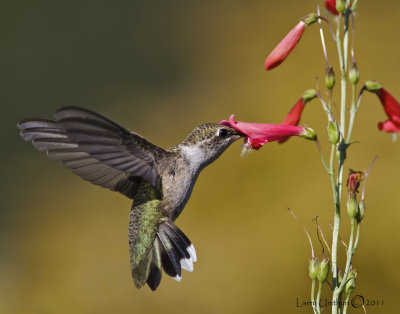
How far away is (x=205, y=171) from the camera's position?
16.0ft

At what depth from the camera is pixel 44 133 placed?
79.7 inches

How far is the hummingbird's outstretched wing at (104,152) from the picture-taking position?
1.80 meters

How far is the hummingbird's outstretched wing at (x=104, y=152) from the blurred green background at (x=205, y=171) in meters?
2.34

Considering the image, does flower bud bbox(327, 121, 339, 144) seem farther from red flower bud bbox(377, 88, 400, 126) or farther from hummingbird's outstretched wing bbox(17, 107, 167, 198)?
hummingbird's outstretched wing bbox(17, 107, 167, 198)

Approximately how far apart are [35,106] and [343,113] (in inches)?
170

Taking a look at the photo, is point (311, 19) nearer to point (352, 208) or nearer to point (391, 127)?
point (391, 127)

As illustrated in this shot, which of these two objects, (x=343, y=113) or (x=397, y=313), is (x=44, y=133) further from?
(x=397, y=313)

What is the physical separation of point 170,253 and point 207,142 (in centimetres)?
42

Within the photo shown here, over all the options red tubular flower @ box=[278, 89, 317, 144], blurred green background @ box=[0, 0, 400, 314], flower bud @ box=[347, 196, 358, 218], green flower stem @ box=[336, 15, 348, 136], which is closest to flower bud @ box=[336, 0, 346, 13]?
green flower stem @ box=[336, 15, 348, 136]

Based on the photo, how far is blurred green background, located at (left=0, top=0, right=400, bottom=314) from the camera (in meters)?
4.37

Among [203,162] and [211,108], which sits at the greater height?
[211,108]

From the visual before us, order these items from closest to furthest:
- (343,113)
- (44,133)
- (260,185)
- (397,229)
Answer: (343,113) → (44,133) → (397,229) → (260,185)

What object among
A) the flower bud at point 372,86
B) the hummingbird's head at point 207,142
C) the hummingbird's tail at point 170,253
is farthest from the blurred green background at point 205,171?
the flower bud at point 372,86

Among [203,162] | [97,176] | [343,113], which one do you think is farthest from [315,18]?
[97,176]
